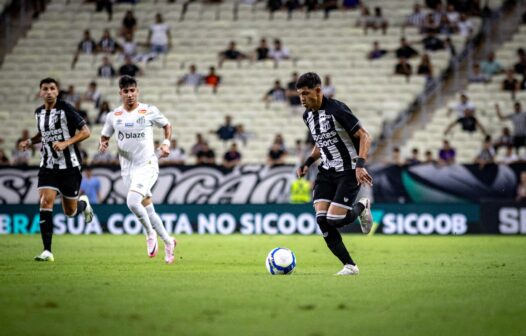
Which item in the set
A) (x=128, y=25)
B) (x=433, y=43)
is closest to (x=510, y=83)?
(x=433, y=43)

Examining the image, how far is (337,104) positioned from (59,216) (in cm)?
1581

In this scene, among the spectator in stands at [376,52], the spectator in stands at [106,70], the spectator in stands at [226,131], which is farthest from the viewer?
the spectator in stands at [106,70]

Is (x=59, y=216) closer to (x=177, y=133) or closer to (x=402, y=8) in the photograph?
(x=177, y=133)

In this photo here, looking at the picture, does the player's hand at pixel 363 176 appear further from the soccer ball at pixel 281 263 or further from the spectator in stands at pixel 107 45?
the spectator in stands at pixel 107 45

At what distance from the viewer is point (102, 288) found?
1084cm

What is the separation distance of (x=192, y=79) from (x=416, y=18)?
7620 millimetres

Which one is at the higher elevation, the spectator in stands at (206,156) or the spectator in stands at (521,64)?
the spectator in stands at (521,64)

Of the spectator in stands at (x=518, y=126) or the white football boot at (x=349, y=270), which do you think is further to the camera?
the spectator in stands at (x=518, y=126)

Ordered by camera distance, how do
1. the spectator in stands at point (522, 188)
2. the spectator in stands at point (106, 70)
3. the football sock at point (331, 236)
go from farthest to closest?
1. the spectator in stands at point (106, 70)
2. the spectator in stands at point (522, 188)
3. the football sock at point (331, 236)

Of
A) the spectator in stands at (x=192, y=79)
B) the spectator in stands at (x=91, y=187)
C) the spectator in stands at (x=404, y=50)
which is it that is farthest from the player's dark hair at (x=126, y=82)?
the spectator in stands at (x=404, y=50)

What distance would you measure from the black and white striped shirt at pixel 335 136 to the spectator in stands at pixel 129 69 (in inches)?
840

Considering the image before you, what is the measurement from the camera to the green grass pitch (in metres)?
8.05

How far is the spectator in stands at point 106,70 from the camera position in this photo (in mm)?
34094

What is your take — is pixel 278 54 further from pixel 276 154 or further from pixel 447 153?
pixel 447 153
